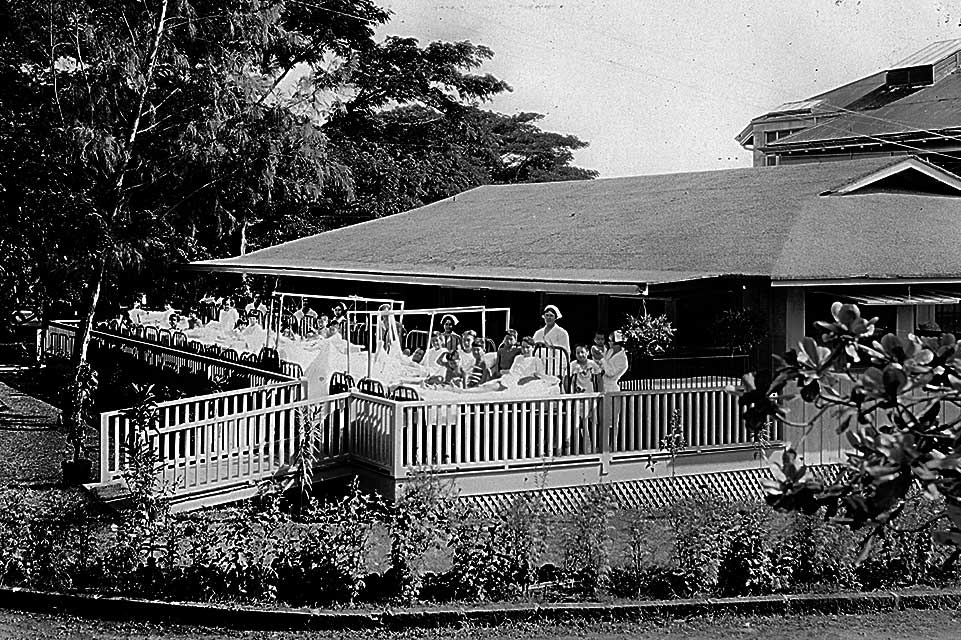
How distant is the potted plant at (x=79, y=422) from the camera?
45.4 ft

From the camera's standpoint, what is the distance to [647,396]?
13.3 m

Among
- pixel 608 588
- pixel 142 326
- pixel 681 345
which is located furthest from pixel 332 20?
pixel 608 588

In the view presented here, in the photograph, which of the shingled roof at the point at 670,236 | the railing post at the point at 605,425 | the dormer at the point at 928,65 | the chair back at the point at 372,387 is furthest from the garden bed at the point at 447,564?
the dormer at the point at 928,65

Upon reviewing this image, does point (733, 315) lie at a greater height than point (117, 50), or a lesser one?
lesser

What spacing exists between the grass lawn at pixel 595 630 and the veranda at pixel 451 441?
9.88 ft

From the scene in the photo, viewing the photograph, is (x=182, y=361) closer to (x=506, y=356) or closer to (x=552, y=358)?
(x=506, y=356)

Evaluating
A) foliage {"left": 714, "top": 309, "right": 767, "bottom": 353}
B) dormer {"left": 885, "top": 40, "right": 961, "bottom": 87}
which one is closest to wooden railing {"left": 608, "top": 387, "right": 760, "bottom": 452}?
foliage {"left": 714, "top": 309, "right": 767, "bottom": 353}

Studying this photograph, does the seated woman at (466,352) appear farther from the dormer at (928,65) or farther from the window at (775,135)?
the window at (775,135)

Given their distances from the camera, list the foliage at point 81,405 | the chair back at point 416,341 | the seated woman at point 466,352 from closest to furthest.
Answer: the seated woman at point 466,352 → the foliage at point 81,405 → the chair back at point 416,341

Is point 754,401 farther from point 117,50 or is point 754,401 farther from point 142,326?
point 142,326

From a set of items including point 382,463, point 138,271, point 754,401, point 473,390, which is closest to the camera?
point 754,401

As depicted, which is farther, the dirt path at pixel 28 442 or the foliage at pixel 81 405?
the foliage at pixel 81 405

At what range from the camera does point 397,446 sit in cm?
1231

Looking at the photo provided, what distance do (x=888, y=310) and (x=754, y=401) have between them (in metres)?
14.8
